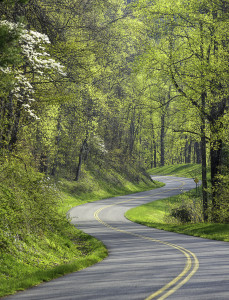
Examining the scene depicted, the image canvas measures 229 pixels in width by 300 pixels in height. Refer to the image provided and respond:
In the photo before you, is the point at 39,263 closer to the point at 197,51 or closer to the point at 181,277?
the point at 181,277

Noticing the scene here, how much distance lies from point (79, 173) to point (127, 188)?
1204 cm

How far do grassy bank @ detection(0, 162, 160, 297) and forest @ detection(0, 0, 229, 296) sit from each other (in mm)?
49

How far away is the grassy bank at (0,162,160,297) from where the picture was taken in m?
11.0

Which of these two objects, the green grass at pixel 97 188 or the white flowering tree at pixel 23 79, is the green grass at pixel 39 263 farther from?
the green grass at pixel 97 188

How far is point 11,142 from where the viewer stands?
15820 millimetres

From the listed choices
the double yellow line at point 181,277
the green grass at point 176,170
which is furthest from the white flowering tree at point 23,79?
the green grass at point 176,170

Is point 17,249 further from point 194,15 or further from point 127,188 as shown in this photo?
point 127,188

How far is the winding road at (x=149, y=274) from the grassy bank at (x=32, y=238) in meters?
0.53

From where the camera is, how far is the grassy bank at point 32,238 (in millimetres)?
10953

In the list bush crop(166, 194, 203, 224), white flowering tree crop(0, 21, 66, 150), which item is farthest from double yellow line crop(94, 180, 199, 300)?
bush crop(166, 194, 203, 224)

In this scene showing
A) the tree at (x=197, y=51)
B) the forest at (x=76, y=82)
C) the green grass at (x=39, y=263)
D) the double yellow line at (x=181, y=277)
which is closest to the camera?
the double yellow line at (x=181, y=277)

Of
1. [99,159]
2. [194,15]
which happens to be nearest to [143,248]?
[194,15]

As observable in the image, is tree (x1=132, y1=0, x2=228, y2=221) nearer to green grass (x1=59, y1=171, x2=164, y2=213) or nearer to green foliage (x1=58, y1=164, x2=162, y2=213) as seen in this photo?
green grass (x1=59, y1=171, x2=164, y2=213)

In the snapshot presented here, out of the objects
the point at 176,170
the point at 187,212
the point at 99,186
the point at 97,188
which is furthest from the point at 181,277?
the point at 176,170
